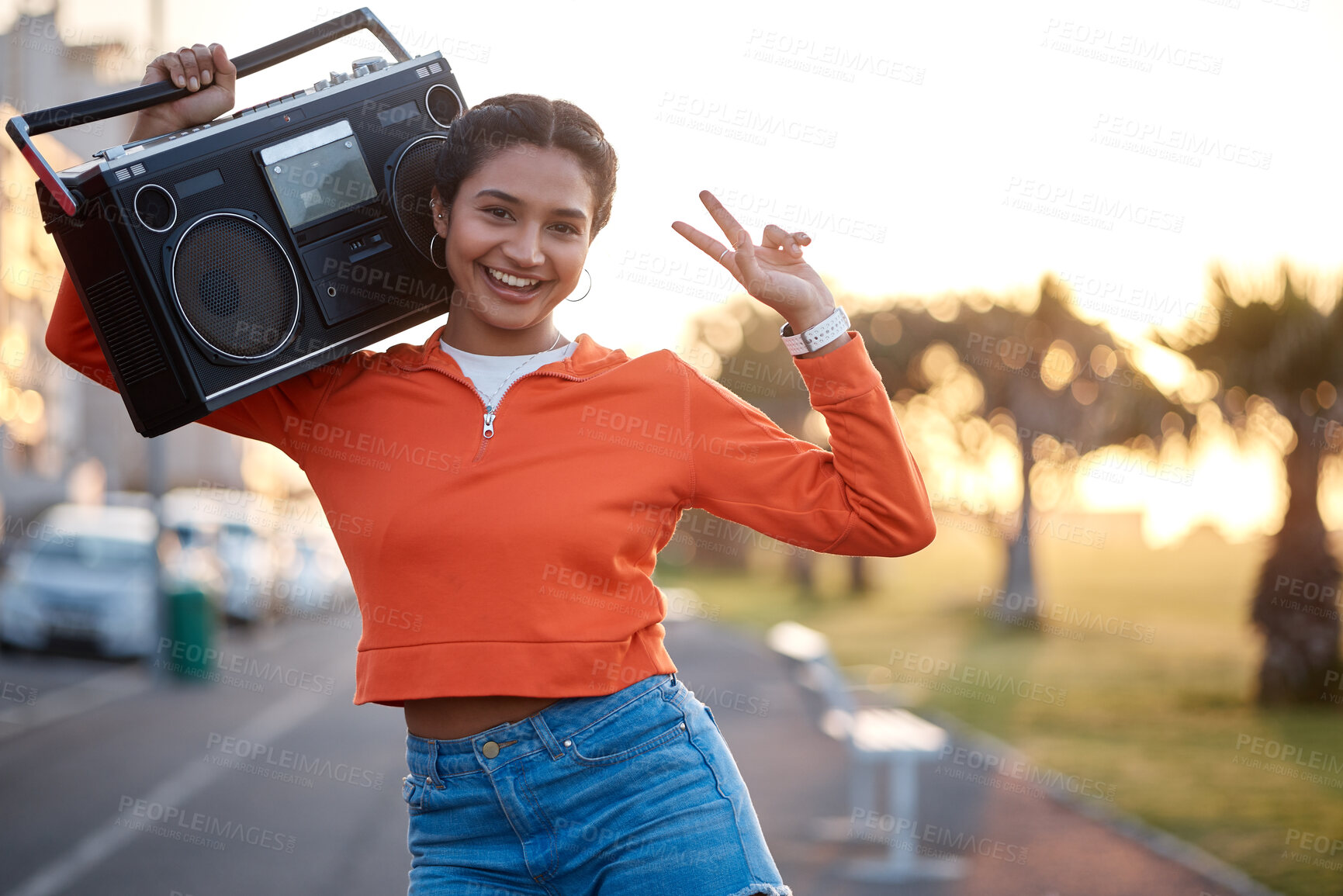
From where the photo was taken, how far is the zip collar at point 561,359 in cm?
220

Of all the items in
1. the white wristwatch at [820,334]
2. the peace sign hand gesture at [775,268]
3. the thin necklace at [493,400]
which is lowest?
the thin necklace at [493,400]

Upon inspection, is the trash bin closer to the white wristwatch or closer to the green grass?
the green grass

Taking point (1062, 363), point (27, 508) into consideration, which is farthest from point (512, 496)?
point (27, 508)

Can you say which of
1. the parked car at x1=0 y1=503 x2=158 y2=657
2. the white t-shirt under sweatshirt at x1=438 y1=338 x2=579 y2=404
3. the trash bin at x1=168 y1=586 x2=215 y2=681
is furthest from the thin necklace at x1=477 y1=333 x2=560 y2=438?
the parked car at x1=0 y1=503 x2=158 y2=657

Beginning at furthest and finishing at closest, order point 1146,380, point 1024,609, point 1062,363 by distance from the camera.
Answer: point 1024,609
point 1062,363
point 1146,380

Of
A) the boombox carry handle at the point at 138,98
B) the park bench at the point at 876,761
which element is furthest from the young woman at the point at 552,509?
the park bench at the point at 876,761

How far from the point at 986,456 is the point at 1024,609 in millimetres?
2900

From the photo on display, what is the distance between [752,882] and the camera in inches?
78.2

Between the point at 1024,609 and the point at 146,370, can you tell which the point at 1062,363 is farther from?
the point at 146,370

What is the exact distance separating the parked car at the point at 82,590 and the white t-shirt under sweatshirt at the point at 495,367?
12.3 meters

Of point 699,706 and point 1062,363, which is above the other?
point 699,706

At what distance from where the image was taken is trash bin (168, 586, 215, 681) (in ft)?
43.2

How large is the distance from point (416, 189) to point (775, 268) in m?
0.71

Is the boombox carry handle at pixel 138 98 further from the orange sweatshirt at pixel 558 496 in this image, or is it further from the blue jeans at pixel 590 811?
the blue jeans at pixel 590 811
